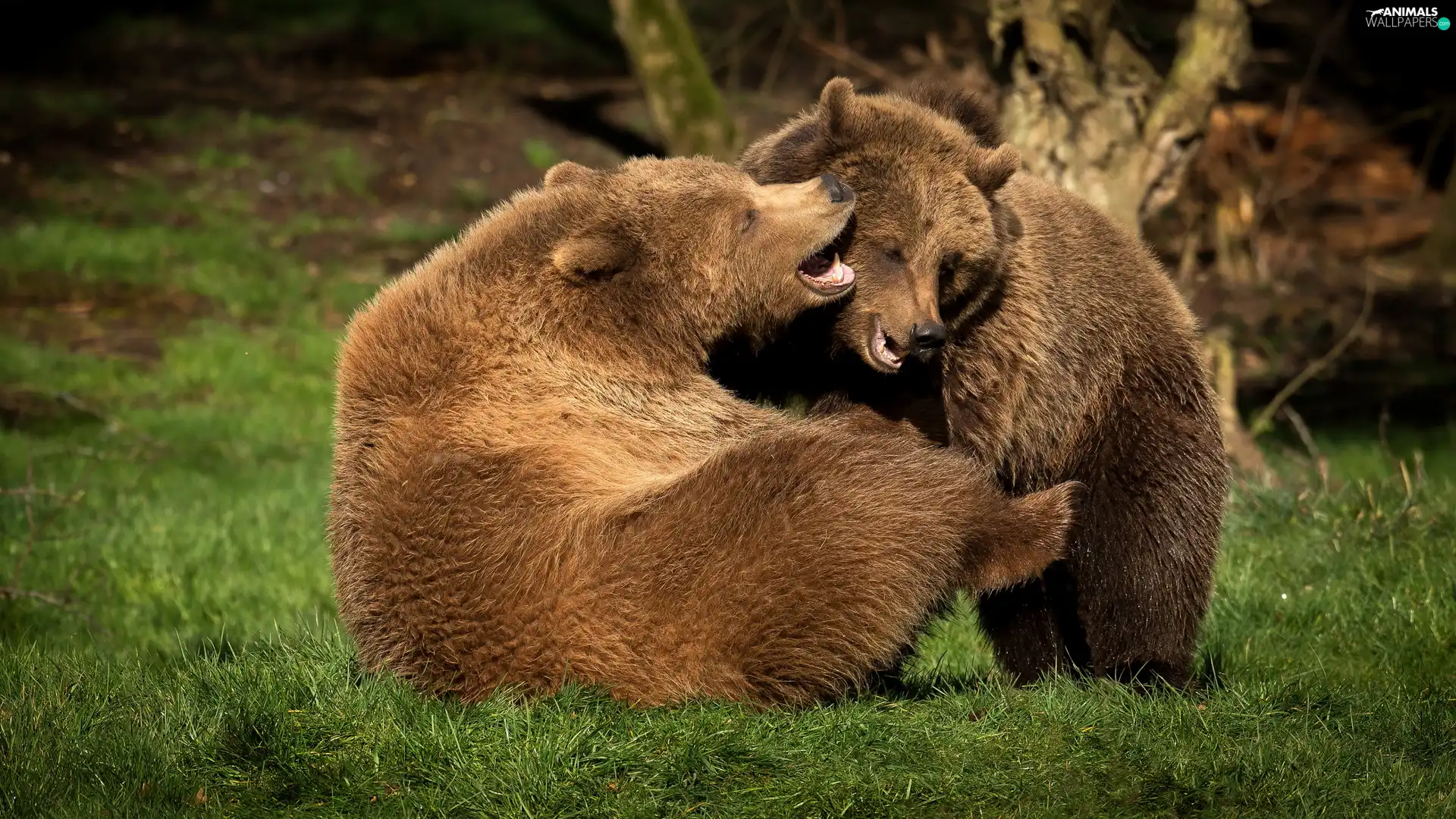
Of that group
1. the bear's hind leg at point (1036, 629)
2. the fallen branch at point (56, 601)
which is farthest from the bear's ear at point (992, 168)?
the fallen branch at point (56, 601)

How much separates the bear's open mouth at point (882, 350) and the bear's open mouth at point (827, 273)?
198 millimetres

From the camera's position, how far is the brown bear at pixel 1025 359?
5715mm

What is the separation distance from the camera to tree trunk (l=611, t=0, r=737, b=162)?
46.7 feet

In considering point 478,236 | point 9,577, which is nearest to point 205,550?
point 9,577

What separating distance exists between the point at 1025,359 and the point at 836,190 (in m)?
1.01

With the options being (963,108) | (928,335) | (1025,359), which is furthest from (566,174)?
(1025,359)

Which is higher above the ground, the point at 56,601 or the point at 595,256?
the point at 595,256

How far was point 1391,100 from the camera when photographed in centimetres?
2002

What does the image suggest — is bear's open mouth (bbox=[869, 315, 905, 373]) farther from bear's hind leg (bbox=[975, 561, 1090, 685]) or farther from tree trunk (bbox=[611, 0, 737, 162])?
tree trunk (bbox=[611, 0, 737, 162])

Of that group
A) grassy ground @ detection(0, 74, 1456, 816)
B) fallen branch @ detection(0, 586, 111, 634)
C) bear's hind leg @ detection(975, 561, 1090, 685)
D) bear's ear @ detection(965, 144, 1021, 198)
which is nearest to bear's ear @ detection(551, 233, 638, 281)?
bear's ear @ detection(965, 144, 1021, 198)

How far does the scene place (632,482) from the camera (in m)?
5.13

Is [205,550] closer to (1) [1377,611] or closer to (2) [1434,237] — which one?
(1) [1377,611]

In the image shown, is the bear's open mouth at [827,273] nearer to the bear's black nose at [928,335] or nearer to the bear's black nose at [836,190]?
the bear's black nose at [836,190]

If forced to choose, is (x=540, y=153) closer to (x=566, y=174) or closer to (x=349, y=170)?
(x=349, y=170)
